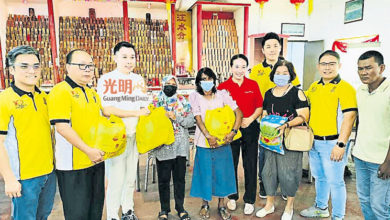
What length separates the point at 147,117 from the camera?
2.18 metres

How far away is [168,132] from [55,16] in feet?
16.5

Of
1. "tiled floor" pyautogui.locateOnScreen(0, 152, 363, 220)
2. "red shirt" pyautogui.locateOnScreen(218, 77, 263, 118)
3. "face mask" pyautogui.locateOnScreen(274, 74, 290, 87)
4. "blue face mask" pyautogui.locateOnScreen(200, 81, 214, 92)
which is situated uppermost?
"face mask" pyautogui.locateOnScreen(274, 74, 290, 87)

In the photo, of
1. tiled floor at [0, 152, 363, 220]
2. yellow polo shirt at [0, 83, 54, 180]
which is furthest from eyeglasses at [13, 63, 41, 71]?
tiled floor at [0, 152, 363, 220]

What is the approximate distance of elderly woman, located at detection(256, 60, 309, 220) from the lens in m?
2.33

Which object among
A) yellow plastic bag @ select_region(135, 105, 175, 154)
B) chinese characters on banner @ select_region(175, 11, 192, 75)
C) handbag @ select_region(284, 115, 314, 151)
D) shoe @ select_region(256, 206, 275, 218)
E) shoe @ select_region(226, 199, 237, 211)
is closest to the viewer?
yellow plastic bag @ select_region(135, 105, 175, 154)

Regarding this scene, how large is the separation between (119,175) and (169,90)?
0.88 meters

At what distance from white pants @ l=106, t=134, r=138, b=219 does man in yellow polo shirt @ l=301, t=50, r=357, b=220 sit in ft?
5.41

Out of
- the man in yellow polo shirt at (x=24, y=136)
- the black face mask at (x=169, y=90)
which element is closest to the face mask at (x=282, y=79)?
the black face mask at (x=169, y=90)

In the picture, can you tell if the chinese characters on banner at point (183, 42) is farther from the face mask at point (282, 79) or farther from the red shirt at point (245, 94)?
the face mask at point (282, 79)

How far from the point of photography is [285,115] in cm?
237

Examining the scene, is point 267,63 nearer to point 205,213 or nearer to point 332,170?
point 332,170

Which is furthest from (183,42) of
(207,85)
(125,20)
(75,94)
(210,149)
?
(75,94)

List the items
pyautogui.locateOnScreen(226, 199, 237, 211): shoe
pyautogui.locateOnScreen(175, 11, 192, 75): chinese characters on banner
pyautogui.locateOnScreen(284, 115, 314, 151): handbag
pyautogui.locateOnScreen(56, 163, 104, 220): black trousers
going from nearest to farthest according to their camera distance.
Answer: pyautogui.locateOnScreen(56, 163, 104, 220): black trousers < pyautogui.locateOnScreen(284, 115, 314, 151): handbag < pyautogui.locateOnScreen(226, 199, 237, 211): shoe < pyautogui.locateOnScreen(175, 11, 192, 75): chinese characters on banner

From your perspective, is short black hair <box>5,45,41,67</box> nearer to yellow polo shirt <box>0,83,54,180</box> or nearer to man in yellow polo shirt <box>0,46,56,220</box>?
man in yellow polo shirt <box>0,46,56,220</box>
